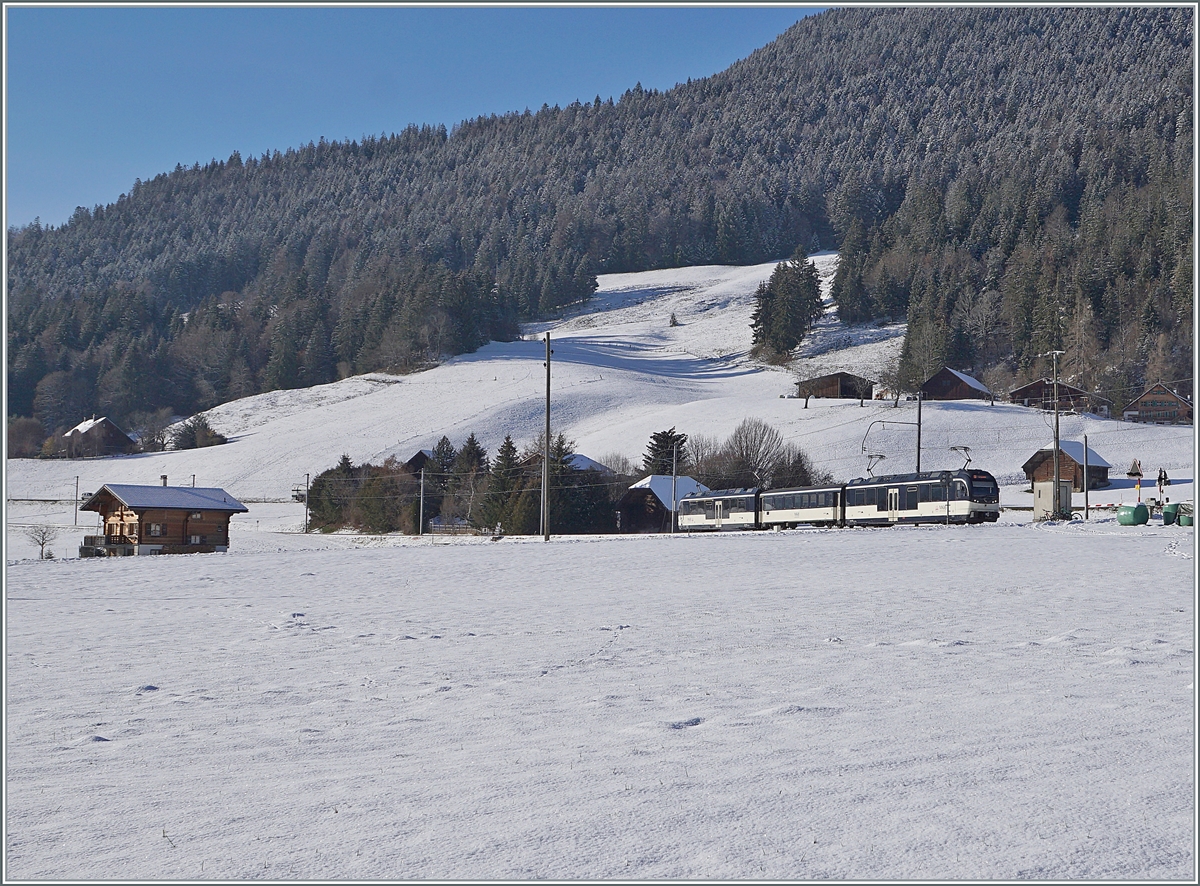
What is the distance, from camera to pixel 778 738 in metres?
7.87

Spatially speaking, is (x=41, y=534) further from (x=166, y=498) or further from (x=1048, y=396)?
(x=1048, y=396)

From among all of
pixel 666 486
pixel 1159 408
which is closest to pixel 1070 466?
pixel 1159 408

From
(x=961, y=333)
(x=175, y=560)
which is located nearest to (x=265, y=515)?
(x=175, y=560)

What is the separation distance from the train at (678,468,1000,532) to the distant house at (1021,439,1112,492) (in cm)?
2643

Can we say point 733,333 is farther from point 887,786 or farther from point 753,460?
point 887,786

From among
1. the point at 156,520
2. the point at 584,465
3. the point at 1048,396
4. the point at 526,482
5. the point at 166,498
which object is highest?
the point at 1048,396

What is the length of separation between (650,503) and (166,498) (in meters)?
31.5

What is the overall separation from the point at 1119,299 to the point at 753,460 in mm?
69725

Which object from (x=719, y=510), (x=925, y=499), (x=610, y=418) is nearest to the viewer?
(x=925, y=499)

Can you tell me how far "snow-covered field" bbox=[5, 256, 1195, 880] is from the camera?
572cm

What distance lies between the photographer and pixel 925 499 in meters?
46.6

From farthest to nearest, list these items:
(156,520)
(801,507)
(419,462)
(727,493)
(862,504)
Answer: (419,462) < (727,493) < (801,507) < (156,520) < (862,504)

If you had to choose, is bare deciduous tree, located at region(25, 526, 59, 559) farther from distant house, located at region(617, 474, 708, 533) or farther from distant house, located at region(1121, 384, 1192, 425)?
distant house, located at region(1121, 384, 1192, 425)

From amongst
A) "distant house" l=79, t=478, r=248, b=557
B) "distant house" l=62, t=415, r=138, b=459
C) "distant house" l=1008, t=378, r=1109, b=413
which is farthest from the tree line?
"distant house" l=62, t=415, r=138, b=459
